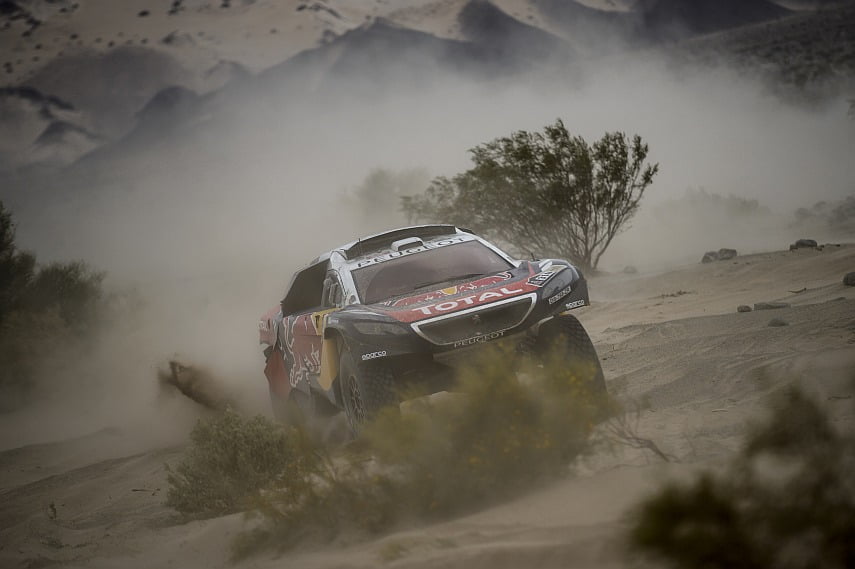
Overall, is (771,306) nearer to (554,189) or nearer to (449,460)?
(449,460)

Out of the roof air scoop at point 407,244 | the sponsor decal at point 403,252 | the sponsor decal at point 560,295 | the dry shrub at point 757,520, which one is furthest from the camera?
the roof air scoop at point 407,244

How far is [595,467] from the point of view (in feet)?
15.1

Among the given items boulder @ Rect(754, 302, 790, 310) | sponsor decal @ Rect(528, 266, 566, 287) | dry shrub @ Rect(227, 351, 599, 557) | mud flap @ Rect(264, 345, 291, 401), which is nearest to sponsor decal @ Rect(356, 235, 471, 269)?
sponsor decal @ Rect(528, 266, 566, 287)

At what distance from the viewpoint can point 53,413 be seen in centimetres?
1883

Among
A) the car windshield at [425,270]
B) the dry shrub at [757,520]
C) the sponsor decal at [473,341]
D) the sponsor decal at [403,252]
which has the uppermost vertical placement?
the sponsor decal at [403,252]

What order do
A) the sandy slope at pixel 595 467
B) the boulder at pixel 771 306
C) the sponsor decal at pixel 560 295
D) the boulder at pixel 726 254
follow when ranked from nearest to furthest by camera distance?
the sandy slope at pixel 595 467 → the sponsor decal at pixel 560 295 → the boulder at pixel 771 306 → the boulder at pixel 726 254

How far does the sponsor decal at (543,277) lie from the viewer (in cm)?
665

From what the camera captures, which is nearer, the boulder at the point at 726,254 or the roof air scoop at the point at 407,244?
the roof air scoop at the point at 407,244

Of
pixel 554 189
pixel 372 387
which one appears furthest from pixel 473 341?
pixel 554 189

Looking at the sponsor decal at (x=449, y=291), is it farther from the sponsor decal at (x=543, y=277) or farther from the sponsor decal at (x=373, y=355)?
the sponsor decal at (x=373, y=355)

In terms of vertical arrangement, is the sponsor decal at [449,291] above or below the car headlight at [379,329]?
above

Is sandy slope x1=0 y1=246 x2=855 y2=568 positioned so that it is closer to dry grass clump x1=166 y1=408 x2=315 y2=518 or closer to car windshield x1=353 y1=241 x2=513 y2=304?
dry grass clump x1=166 y1=408 x2=315 y2=518

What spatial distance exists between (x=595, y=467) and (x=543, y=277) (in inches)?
95.2

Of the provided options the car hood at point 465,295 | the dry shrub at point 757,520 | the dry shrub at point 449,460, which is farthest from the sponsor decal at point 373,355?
the dry shrub at point 757,520
